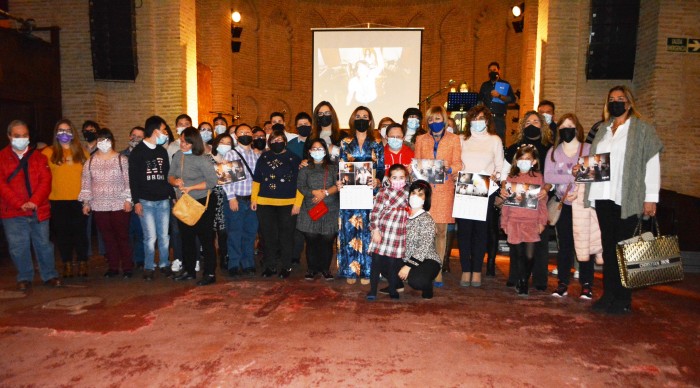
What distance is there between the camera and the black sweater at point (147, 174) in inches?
228

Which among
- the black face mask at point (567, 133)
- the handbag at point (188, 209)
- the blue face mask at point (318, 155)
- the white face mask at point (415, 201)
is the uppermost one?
the black face mask at point (567, 133)

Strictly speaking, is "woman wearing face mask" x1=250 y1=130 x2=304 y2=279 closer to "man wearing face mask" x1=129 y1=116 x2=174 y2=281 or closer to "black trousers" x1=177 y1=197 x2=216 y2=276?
Result: "black trousers" x1=177 y1=197 x2=216 y2=276

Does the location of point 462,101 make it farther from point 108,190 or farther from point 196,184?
point 108,190

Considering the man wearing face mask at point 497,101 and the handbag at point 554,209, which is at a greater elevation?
the man wearing face mask at point 497,101

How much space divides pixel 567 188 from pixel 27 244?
6207mm

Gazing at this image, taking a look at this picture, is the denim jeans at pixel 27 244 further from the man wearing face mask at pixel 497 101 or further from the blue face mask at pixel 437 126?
the man wearing face mask at pixel 497 101

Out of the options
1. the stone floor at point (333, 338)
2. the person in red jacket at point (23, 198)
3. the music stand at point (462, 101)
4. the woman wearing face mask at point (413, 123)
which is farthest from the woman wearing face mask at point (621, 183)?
the person in red jacket at point (23, 198)

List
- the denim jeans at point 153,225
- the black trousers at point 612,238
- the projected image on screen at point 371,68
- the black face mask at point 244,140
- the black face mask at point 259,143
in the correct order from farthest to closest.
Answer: the projected image on screen at point 371,68, the black face mask at point 259,143, the black face mask at point 244,140, the denim jeans at point 153,225, the black trousers at point 612,238

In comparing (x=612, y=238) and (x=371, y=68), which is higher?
(x=371, y=68)

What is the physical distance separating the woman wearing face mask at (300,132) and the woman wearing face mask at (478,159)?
2070 millimetres

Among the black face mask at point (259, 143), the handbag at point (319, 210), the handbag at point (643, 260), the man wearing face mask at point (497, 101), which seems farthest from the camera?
the man wearing face mask at point (497, 101)

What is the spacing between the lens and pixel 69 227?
6066 mm

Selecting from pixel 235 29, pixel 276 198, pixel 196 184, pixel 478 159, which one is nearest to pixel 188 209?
pixel 196 184

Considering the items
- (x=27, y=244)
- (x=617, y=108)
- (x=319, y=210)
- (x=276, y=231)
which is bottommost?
(x=27, y=244)
